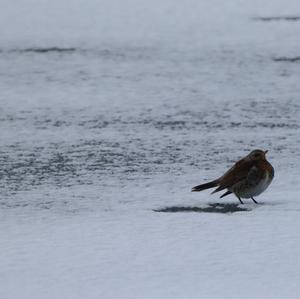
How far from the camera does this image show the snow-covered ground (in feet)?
18.2

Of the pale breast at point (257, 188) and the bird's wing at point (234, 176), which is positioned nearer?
the pale breast at point (257, 188)

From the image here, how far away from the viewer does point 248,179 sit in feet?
23.4

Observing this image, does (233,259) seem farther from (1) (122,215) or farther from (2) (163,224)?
(1) (122,215)

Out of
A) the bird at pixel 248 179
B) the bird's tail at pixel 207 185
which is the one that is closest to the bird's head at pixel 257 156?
the bird at pixel 248 179

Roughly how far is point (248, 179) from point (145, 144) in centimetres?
225

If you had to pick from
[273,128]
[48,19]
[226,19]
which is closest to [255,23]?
[226,19]

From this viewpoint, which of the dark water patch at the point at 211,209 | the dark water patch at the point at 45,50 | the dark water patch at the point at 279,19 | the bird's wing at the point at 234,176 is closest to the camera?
the dark water patch at the point at 211,209

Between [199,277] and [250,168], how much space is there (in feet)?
6.48

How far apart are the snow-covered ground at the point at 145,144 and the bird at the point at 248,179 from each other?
0.13 m

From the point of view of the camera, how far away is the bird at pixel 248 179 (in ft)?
23.3

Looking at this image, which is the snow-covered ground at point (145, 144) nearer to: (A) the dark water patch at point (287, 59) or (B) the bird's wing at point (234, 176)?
(A) the dark water patch at point (287, 59)

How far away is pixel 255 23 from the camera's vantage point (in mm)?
13508

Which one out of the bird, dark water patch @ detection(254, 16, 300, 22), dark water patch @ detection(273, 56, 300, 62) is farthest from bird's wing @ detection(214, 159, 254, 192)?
dark water patch @ detection(254, 16, 300, 22)

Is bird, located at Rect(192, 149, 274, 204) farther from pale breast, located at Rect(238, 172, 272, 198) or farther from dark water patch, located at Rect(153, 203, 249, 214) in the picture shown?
dark water patch, located at Rect(153, 203, 249, 214)
